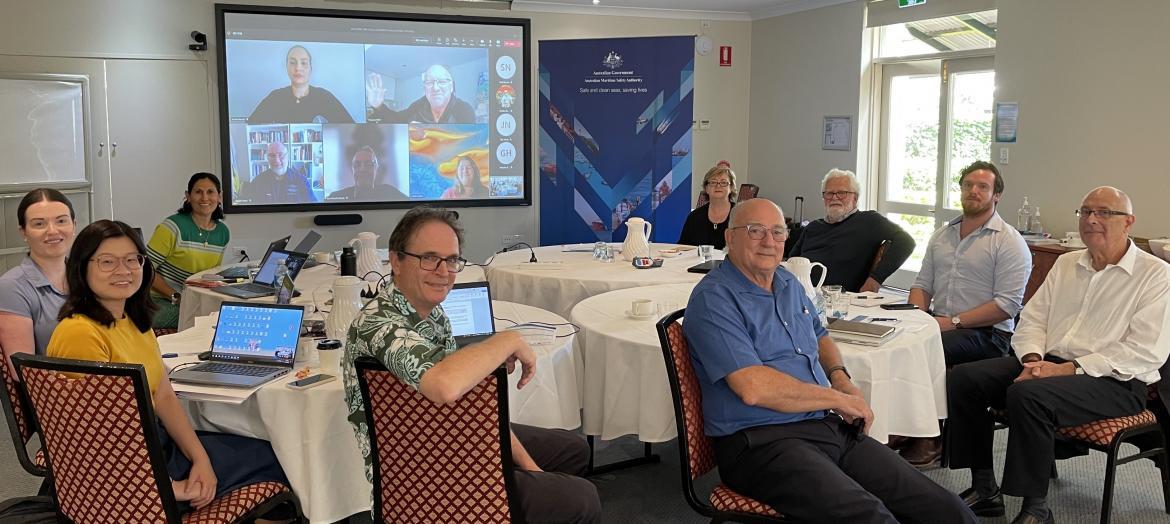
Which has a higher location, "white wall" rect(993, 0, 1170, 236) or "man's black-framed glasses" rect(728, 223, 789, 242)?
"white wall" rect(993, 0, 1170, 236)

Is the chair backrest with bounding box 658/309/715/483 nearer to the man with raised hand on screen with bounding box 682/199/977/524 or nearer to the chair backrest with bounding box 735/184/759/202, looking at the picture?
the man with raised hand on screen with bounding box 682/199/977/524

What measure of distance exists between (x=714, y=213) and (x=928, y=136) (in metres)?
3.04

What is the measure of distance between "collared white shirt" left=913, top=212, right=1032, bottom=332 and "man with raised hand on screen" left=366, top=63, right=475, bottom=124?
492 centimetres

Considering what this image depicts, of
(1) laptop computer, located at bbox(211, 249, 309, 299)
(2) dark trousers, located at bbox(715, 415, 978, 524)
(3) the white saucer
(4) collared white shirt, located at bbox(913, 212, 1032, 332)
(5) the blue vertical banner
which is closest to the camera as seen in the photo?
(2) dark trousers, located at bbox(715, 415, 978, 524)

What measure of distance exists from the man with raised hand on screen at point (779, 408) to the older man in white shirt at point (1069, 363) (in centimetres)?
77

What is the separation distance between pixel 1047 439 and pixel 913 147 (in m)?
5.45

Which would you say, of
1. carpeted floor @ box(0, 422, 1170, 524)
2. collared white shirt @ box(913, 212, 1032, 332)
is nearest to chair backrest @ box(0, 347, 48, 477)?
carpeted floor @ box(0, 422, 1170, 524)

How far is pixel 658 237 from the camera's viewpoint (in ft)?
26.1

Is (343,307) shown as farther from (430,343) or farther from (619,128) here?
(619,128)

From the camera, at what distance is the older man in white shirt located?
3.07 meters

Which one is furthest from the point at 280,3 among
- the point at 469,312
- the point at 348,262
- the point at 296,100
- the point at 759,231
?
the point at 759,231

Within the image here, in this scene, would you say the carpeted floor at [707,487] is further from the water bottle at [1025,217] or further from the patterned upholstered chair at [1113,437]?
the water bottle at [1025,217]

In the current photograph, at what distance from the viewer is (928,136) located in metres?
7.91

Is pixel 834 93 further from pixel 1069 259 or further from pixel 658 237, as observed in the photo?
pixel 1069 259
